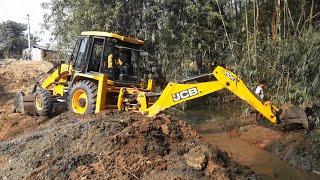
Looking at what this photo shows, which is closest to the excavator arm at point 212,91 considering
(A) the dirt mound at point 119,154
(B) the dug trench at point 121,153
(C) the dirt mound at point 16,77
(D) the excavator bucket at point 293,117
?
(D) the excavator bucket at point 293,117

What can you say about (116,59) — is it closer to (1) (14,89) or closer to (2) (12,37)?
(1) (14,89)

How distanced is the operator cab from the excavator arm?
1.22 meters

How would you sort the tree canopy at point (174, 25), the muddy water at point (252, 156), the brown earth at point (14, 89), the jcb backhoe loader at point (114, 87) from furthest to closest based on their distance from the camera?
the tree canopy at point (174, 25)
the brown earth at point (14, 89)
the jcb backhoe loader at point (114, 87)
the muddy water at point (252, 156)

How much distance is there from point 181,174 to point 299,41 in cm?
740

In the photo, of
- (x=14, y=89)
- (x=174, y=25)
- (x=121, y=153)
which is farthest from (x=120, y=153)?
(x=14, y=89)

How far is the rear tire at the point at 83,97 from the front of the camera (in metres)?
10.8

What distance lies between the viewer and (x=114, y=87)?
11188 mm

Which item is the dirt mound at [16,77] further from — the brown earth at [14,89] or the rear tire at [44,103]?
the rear tire at [44,103]

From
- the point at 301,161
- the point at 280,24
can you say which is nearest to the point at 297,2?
the point at 280,24

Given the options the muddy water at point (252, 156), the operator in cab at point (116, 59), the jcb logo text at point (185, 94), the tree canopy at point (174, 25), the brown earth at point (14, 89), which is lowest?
the muddy water at point (252, 156)

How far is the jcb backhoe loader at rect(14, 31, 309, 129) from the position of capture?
9.74m

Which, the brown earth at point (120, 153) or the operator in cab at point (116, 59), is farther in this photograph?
the operator in cab at point (116, 59)

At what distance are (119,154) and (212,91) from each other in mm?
3257

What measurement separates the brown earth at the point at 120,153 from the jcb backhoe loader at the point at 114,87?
56.9 inches
